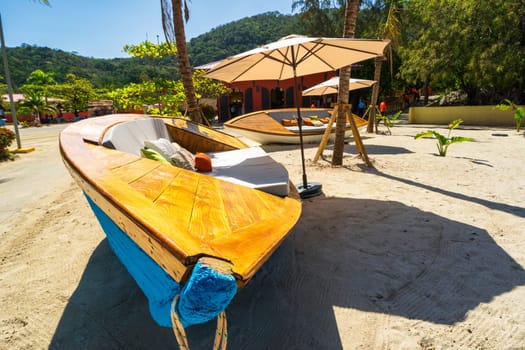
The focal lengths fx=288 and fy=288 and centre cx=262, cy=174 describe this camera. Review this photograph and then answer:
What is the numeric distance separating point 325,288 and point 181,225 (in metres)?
1.62

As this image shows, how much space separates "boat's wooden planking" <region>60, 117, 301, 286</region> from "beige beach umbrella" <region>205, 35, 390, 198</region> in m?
2.24

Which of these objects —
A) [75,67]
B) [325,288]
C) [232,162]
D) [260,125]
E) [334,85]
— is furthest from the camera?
[75,67]

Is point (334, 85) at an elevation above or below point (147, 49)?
below

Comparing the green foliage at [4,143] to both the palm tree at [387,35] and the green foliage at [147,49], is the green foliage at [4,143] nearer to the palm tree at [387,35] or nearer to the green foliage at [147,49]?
the green foliage at [147,49]

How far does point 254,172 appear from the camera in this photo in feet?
10.2

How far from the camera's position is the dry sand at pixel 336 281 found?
198 centimetres

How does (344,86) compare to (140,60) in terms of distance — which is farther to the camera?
(140,60)

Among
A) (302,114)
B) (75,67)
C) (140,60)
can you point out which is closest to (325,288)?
(302,114)

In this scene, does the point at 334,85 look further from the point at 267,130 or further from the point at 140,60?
the point at 140,60

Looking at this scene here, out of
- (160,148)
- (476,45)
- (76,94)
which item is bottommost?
(160,148)

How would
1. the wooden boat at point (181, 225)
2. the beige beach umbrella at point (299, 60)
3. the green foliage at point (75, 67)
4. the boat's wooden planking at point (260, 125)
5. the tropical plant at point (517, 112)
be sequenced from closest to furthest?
the wooden boat at point (181, 225) → the beige beach umbrella at point (299, 60) → the boat's wooden planking at point (260, 125) → the tropical plant at point (517, 112) → the green foliage at point (75, 67)

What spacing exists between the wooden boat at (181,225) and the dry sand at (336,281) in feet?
2.56

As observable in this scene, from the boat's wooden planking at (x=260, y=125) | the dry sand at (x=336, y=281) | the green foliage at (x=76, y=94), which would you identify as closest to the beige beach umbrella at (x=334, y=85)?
the boat's wooden planking at (x=260, y=125)

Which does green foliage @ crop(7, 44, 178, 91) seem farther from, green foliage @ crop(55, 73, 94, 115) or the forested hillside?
green foliage @ crop(55, 73, 94, 115)
